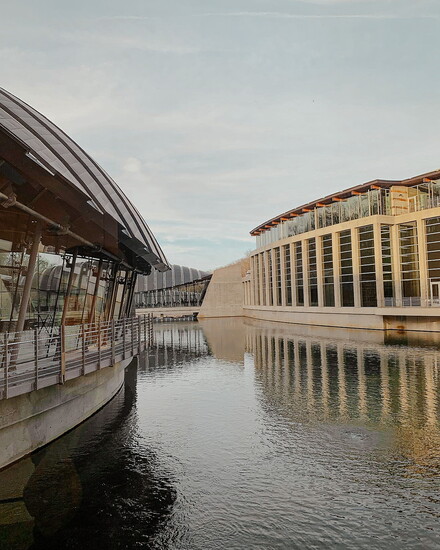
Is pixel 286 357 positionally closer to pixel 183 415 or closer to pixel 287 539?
pixel 183 415

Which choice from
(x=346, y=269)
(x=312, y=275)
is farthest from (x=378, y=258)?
(x=312, y=275)

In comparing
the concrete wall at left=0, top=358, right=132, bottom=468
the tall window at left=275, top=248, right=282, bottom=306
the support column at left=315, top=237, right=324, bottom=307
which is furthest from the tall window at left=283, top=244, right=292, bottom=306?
the concrete wall at left=0, top=358, right=132, bottom=468

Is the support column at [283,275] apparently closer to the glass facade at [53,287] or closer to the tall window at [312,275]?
the tall window at [312,275]

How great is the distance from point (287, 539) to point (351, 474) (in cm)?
356

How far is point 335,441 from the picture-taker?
14.9 metres

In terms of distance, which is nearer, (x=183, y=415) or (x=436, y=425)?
(x=436, y=425)

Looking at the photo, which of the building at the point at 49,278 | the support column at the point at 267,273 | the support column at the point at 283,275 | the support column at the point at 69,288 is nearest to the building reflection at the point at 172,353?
the building at the point at 49,278

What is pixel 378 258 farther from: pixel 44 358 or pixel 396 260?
pixel 44 358

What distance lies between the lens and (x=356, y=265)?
55.5 m

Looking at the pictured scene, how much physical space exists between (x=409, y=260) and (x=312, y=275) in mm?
14184

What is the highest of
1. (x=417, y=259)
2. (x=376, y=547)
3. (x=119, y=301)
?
(x=417, y=259)

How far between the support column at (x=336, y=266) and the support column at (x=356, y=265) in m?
2.65

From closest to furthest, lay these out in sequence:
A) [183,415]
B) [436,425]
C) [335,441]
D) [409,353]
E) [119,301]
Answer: [335,441], [436,425], [183,415], [119,301], [409,353]

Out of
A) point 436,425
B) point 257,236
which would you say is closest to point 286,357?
Result: point 436,425
